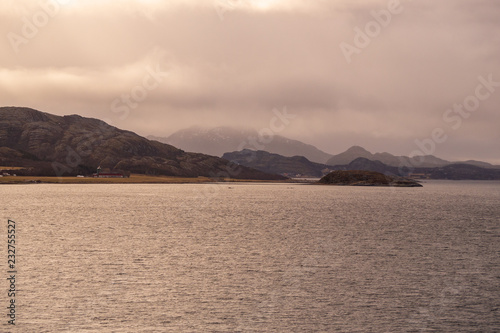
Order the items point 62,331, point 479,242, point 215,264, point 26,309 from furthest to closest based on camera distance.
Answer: point 479,242 → point 215,264 → point 26,309 → point 62,331

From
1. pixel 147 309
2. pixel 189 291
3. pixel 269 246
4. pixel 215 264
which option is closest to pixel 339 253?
pixel 269 246

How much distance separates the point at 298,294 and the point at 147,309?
46.7ft

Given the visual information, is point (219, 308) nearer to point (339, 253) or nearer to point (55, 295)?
point (55, 295)

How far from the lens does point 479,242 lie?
75.6 meters

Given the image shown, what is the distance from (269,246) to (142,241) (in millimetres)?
21756

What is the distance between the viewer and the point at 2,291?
4109cm

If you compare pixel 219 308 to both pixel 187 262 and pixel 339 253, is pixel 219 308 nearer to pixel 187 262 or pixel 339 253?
pixel 187 262

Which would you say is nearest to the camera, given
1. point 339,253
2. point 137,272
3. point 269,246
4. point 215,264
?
point 137,272

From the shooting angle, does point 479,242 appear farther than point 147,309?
Yes

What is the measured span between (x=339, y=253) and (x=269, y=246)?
11.8 metres

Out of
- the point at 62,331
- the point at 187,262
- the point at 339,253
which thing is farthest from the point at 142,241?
the point at 62,331

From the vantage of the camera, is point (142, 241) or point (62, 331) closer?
point (62, 331)

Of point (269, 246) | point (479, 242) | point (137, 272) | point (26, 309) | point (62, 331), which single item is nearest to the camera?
point (62, 331)

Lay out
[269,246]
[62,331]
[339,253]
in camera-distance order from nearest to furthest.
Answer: [62,331] → [339,253] → [269,246]
